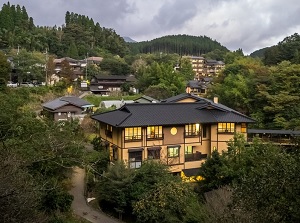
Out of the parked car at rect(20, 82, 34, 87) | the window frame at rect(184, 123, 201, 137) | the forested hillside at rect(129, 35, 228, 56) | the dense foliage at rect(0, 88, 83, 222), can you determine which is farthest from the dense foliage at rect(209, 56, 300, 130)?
the forested hillside at rect(129, 35, 228, 56)

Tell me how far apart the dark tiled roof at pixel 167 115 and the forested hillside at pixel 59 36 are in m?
40.1

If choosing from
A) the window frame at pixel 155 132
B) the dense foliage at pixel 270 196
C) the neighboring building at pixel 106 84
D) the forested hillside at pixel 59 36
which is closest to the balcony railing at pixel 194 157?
the window frame at pixel 155 132

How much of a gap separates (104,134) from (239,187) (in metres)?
16.5

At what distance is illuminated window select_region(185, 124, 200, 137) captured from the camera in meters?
22.3

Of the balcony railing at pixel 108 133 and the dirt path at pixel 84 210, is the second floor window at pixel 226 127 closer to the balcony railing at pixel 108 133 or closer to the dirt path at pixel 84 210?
the balcony railing at pixel 108 133

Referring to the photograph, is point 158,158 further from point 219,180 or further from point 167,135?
point 219,180

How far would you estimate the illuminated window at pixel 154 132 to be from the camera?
69.2ft

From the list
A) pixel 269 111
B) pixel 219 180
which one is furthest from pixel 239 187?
pixel 269 111

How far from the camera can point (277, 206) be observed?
260 inches

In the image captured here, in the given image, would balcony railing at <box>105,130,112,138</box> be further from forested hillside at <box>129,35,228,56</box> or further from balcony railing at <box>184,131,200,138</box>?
forested hillside at <box>129,35,228,56</box>

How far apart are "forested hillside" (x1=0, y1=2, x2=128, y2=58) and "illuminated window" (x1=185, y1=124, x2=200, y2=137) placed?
4227cm

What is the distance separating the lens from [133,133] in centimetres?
2069

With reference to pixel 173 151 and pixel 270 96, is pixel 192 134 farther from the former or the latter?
pixel 270 96

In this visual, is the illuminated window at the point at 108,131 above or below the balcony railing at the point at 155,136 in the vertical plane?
above
